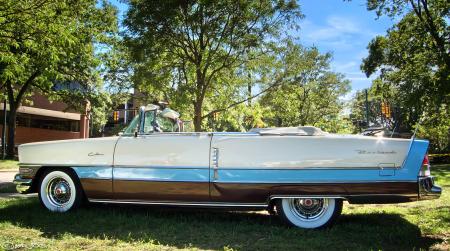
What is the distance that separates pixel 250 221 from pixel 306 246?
4.72 feet

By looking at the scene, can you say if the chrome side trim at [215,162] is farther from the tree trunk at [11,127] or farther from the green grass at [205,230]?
the tree trunk at [11,127]

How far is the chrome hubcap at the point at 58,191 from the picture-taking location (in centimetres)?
690

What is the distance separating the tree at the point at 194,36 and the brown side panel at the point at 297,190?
9494 millimetres

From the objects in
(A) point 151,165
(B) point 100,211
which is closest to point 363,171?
(A) point 151,165

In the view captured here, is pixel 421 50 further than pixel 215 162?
Yes

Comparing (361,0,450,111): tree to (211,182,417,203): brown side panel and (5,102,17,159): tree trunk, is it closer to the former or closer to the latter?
(211,182,417,203): brown side panel

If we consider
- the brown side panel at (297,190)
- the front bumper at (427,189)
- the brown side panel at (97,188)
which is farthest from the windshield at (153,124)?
the front bumper at (427,189)

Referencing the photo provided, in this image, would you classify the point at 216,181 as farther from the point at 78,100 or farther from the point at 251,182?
the point at 78,100

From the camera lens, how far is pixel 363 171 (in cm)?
565

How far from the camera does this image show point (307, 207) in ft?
19.5

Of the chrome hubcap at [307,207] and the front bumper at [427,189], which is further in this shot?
the chrome hubcap at [307,207]

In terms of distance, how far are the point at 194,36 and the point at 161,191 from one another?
10.4 meters

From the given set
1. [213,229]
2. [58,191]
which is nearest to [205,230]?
[213,229]

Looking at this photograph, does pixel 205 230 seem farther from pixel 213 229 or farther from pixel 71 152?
pixel 71 152
